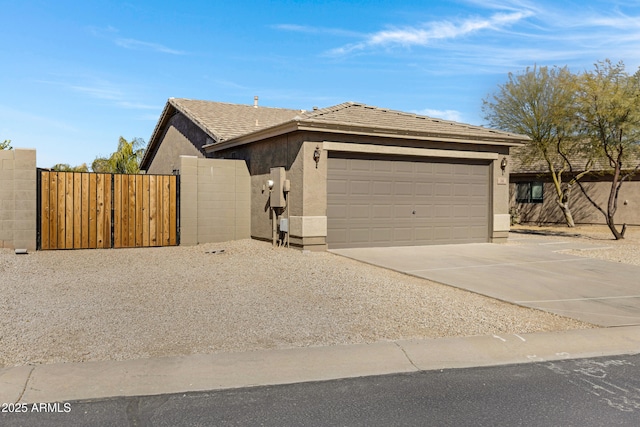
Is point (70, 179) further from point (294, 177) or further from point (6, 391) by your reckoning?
point (6, 391)

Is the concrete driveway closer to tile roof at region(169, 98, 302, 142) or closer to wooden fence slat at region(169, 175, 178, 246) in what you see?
wooden fence slat at region(169, 175, 178, 246)

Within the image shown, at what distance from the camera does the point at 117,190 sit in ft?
47.3

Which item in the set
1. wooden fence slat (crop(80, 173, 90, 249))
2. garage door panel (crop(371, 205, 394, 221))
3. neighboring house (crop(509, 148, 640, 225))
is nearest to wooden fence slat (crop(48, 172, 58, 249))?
wooden fence slat (crop(80, 173, 90, 249))

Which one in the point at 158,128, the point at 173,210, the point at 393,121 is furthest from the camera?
the point at 158,128

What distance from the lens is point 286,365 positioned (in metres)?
5.31

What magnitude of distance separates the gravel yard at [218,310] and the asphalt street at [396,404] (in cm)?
117

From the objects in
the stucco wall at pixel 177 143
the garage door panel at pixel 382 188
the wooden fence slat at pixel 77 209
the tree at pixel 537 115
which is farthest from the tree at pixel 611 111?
the wooden fence slat at pixel 77 209

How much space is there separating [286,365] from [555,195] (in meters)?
26.3

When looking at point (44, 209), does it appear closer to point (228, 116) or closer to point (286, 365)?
point (228, 116)

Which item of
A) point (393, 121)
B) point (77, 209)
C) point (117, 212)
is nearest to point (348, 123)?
point (393, 121)

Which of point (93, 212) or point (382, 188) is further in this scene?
point (382, 188)

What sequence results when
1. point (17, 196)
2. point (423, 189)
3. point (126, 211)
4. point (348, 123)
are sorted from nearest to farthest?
point (17, 196) < point (348, 123) < point (126, 211) < point (423, 189)

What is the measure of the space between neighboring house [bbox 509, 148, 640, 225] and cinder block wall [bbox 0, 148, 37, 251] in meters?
22.0

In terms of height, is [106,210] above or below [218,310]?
above
